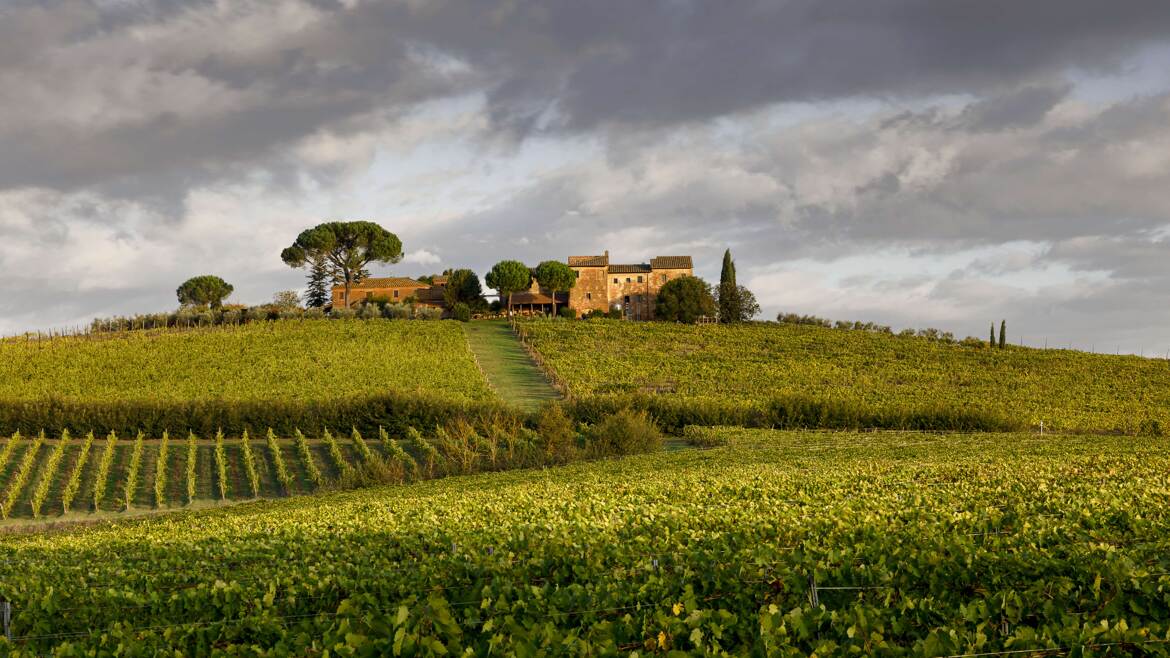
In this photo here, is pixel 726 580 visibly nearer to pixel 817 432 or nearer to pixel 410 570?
pixel 410 570

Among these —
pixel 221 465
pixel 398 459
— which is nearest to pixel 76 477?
pixel 221 465

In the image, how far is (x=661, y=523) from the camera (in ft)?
38.5

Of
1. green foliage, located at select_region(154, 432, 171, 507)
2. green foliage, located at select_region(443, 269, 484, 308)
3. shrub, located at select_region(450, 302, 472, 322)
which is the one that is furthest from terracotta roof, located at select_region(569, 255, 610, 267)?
green foliage, located at select_region(154, 432, 171, 507)

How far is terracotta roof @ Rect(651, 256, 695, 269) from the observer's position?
4296 inches

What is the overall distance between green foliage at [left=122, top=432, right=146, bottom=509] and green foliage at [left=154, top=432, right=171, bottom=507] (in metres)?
0.73

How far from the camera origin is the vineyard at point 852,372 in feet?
177

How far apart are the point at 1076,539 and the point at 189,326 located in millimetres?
86151

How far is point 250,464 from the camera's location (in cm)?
3797

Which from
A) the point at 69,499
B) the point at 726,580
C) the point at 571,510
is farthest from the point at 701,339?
the point at 726,580

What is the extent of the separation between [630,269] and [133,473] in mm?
78109

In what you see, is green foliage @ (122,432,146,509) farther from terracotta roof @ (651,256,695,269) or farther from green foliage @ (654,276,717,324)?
terracotta roof @ (651,256,695,269)

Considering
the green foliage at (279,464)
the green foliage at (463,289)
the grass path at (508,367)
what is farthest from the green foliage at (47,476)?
the green foliage at (463,289)

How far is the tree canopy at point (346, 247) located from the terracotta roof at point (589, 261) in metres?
21.6

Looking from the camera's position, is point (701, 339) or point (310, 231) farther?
point (310, 231)
